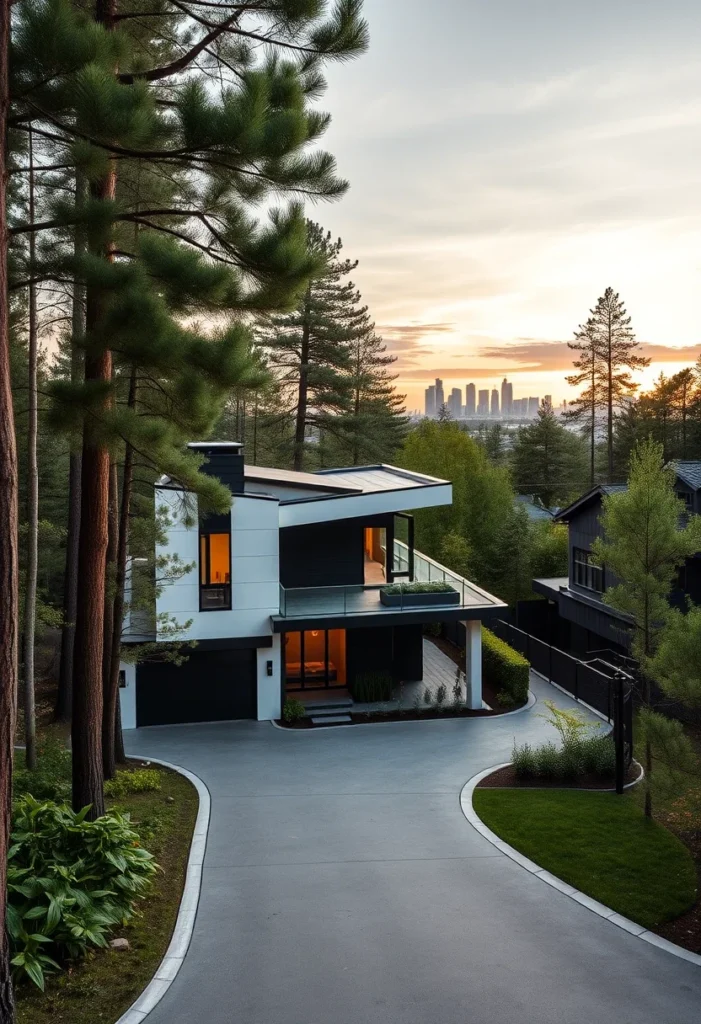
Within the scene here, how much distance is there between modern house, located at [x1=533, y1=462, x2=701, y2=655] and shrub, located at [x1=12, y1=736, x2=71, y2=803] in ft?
41.7

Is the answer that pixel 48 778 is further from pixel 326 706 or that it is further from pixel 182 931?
pixel 326 706

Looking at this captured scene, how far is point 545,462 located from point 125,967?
46137 millimetres

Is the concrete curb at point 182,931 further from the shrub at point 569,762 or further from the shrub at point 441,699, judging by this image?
the shrub at point 441,699

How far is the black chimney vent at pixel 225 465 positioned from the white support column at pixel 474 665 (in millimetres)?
5972

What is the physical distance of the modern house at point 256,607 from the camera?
56.5 ft

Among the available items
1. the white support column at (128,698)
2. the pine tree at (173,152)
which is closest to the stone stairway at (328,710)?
the white support column at (128,698)

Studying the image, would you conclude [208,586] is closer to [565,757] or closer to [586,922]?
[565,757]

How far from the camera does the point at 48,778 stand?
11.4 metres

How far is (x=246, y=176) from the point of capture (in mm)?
8273

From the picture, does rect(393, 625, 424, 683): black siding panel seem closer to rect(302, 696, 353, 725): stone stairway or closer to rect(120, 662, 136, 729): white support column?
rect(302, 696, 353, 725): stone stairway

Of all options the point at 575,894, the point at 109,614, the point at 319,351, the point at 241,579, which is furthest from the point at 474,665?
the point at 319,351

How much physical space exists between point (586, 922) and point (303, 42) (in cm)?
927

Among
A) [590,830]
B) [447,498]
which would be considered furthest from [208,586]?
[590,830]

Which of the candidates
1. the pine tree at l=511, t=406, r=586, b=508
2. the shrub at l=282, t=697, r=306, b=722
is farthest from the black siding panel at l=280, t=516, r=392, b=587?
the pine tree at l=511, t=406, r=586, b=508
